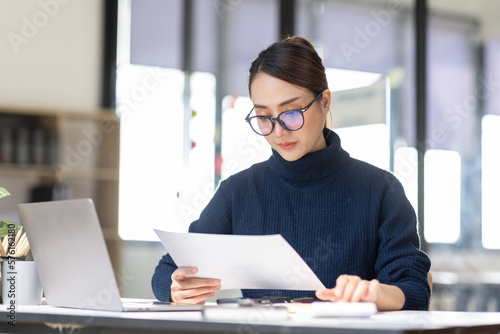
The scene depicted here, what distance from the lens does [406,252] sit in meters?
1.72

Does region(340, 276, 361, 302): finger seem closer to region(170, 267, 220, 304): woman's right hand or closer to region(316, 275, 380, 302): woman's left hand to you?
region(316, 275, 380, 302): woman's left hand

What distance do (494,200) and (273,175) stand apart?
2793mm

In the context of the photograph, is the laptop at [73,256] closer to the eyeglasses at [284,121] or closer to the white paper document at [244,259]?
the white paper document at [244,259]

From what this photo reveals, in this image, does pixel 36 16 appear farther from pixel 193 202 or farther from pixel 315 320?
pixel 315 320

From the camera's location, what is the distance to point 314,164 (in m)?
1.96

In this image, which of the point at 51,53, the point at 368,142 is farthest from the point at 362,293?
the point at 51,53

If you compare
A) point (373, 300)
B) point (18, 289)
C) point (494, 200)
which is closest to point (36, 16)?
point (494, 200)

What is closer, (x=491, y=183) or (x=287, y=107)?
(x=287, y=107)

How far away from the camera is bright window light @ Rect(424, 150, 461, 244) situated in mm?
4535

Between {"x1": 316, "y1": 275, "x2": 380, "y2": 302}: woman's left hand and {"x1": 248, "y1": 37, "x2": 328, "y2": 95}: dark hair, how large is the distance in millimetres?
640

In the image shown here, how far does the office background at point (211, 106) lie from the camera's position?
454 centimetres

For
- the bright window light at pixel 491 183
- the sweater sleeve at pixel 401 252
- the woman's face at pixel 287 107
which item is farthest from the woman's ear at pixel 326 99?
the bright window light at pixel 491 183

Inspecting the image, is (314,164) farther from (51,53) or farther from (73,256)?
(51,53)

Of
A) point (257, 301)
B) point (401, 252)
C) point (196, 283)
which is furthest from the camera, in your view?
point (401, 252)
